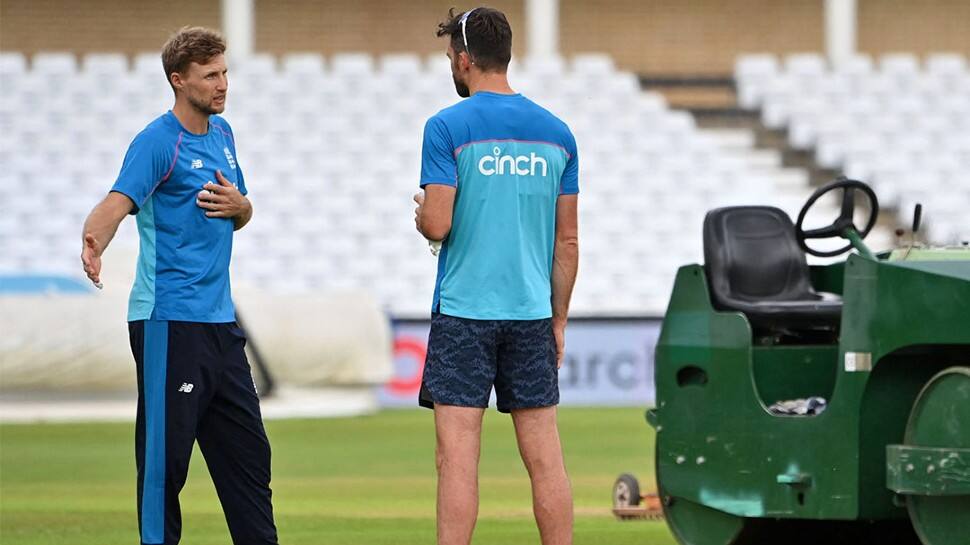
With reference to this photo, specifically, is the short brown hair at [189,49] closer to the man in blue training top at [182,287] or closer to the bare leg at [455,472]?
the man in blue training top at [182,287]

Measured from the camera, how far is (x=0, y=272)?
69.2 ft

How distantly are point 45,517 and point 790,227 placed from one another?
4187mm

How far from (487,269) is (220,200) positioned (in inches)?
36.7

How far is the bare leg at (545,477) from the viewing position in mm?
6109

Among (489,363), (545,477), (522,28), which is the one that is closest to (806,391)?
(545,477)

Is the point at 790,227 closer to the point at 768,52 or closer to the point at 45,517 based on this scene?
the point at 45,517

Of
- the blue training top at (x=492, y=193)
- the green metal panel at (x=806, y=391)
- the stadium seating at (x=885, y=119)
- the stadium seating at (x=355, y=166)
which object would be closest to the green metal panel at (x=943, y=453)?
the green metal panel at (x=806, y=391)

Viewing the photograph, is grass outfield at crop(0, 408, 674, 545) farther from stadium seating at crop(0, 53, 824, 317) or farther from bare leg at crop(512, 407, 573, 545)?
stadium seating at crop(0, 53, 824, 317)

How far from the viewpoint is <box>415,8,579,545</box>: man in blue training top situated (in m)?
6.03

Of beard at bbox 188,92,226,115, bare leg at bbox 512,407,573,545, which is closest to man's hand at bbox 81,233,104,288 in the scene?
beard at bbox 188,92,226,115

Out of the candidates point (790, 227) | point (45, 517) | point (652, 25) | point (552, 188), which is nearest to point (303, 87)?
point (652, 25)

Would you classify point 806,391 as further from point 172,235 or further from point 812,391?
point 172,235

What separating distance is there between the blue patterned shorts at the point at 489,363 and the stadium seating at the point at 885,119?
2077 cm

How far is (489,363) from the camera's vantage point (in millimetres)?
6082
